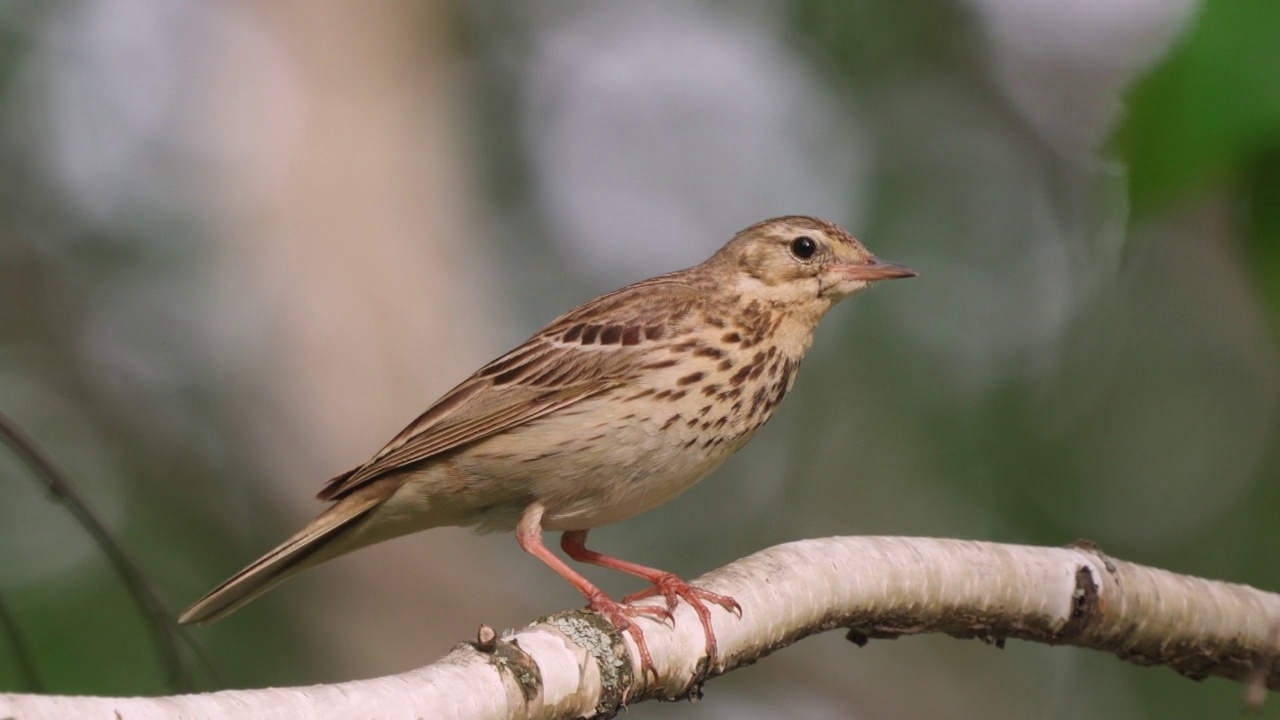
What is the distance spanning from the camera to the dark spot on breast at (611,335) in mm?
5309

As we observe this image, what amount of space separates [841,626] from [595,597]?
786mm

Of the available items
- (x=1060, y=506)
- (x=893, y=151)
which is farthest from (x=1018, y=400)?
(x=893, y=151)

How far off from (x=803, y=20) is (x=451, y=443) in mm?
8471

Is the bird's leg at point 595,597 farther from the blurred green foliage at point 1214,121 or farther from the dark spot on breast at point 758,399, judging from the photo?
the blurred green foliage at point 1214,121

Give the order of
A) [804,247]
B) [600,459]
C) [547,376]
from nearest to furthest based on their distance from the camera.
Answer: [600,459] → [547,376] → [804,247]

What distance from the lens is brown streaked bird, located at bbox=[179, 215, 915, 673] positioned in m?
4.85

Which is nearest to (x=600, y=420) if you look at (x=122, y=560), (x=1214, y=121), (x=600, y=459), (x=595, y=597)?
(x=600, y=459)

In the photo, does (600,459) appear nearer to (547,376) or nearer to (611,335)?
(547,376)

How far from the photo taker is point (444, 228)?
982cm

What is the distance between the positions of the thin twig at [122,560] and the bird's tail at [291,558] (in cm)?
83

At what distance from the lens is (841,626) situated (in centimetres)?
414

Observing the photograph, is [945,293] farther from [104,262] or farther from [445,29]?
[104,262]

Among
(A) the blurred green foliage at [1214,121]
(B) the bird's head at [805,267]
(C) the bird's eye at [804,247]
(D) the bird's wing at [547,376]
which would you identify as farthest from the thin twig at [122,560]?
(C) the bird's eye at [804,247]

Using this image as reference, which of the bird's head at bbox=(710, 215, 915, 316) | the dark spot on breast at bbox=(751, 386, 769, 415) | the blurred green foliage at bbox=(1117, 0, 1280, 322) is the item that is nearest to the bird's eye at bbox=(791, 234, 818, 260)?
the bird's head at bbox=(710, 215, 915, 316)
